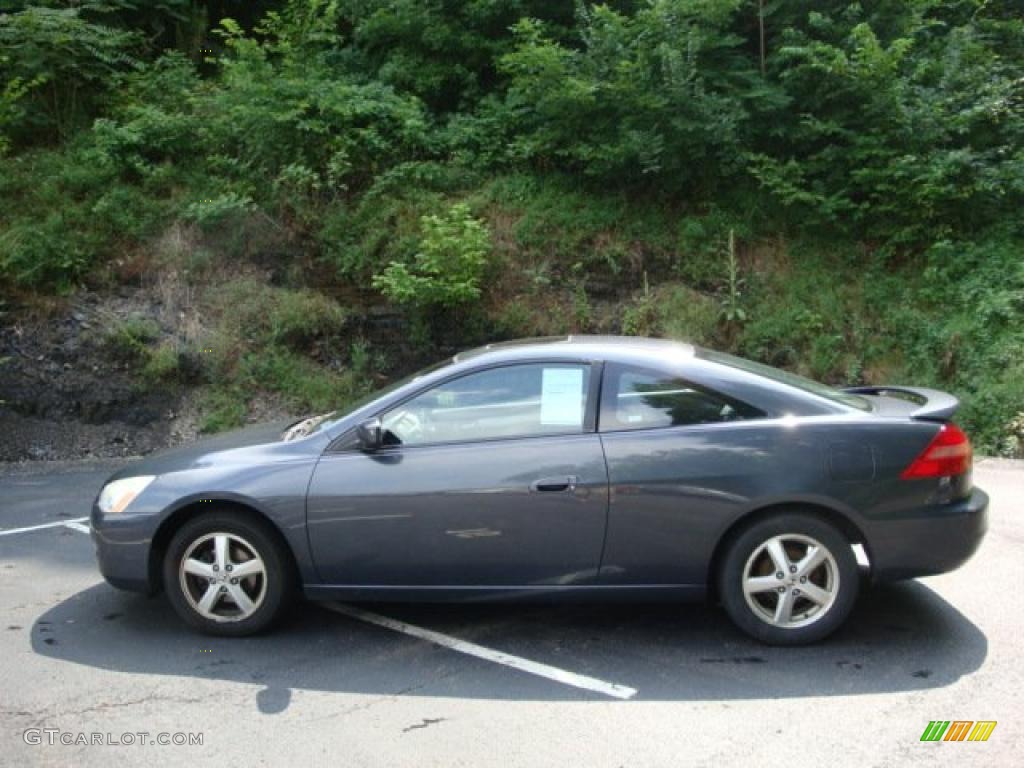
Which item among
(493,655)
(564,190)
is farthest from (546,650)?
(564,190)

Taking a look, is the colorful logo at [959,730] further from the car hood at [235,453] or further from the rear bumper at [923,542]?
the car hood at [235,453]

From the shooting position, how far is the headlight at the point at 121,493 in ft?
15.4

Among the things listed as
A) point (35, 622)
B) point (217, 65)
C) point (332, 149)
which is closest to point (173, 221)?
point (332, 149)

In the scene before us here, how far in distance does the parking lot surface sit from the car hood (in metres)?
0.84

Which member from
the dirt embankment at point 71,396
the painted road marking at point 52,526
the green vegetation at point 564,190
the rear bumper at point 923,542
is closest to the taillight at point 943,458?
the rear bumper at point 923,542

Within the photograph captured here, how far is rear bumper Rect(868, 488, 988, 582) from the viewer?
432cm

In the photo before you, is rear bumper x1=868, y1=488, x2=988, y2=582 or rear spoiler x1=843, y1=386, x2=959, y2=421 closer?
rear bumper x1=868, y1=488, x2=988, y2=582

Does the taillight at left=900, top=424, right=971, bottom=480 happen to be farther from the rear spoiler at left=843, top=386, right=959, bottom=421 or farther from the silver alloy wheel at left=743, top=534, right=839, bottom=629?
the silver alloy wheel at left=743, top=534, right=839, bottom=629

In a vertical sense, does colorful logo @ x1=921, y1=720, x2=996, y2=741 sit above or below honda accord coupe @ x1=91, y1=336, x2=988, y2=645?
below

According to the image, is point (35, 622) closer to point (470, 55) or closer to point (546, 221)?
point (546, 221)

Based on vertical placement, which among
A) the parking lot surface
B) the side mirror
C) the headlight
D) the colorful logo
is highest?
the side mirror

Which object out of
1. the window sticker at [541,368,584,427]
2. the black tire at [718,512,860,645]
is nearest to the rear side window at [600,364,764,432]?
the window sticker at [541,368,584,427]

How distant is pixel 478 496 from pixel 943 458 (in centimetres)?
222

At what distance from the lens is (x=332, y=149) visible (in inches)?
493
